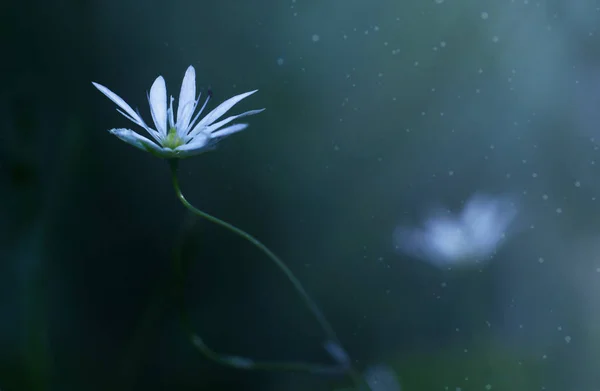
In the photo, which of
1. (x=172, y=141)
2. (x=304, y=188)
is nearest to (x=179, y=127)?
(x=172, y=141)

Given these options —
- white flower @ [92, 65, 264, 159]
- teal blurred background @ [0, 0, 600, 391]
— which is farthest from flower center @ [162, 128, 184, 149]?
teal blurred background @ [0, 0, 600, 391]

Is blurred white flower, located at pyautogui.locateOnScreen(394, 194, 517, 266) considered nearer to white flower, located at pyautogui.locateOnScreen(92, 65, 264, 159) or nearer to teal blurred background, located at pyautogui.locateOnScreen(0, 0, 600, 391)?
teal blurred background, located at pyautogui.locateOnScreen(0, 0, 600, 391)

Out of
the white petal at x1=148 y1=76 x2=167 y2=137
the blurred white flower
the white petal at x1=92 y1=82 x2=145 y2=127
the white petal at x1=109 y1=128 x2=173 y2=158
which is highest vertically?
the blurred white flower

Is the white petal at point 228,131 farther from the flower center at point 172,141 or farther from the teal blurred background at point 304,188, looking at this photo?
the teal blurred background at point 304,188

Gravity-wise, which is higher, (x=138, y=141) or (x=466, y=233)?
(x=466, y=233)

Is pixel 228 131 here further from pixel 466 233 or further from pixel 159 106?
pixel 466 233

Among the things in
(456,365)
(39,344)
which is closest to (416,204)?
(456,365)

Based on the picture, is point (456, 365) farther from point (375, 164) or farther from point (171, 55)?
point (171, 55)
